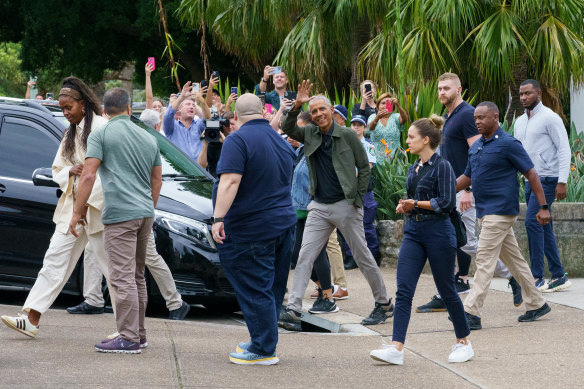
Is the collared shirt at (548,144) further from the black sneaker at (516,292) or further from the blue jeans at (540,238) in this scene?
the black sneaker at (516,292)

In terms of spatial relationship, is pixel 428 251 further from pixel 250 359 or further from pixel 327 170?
pixel 327 170

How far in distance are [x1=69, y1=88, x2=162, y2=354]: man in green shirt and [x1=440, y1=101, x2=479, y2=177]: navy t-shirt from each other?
3053 mm

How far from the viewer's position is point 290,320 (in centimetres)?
795

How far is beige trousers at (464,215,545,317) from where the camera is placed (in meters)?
7.50

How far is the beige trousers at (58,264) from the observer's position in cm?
692

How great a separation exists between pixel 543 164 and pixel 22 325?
4.80 metres

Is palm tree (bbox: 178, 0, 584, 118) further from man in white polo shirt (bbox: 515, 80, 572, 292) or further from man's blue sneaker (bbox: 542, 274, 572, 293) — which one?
man's blue sneaker (bbox: 542, 274, 572, 293)

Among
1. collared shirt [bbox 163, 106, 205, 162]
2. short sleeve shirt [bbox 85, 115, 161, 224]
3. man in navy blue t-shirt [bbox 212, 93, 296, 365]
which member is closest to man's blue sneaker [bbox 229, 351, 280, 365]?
man in navy blue t-shirt [bbox 212, 93, 296, 365]

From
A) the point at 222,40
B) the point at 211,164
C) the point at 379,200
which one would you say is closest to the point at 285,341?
the point at 211,164

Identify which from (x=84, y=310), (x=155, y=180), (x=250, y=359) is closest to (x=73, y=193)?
(x=155, y=180)

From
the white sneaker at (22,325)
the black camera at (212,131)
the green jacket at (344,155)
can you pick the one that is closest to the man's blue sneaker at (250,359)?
the white sneaker at (22,325)

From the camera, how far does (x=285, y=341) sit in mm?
7348

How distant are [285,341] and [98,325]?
1.43 m

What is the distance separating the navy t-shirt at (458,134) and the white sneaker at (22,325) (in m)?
3.77
